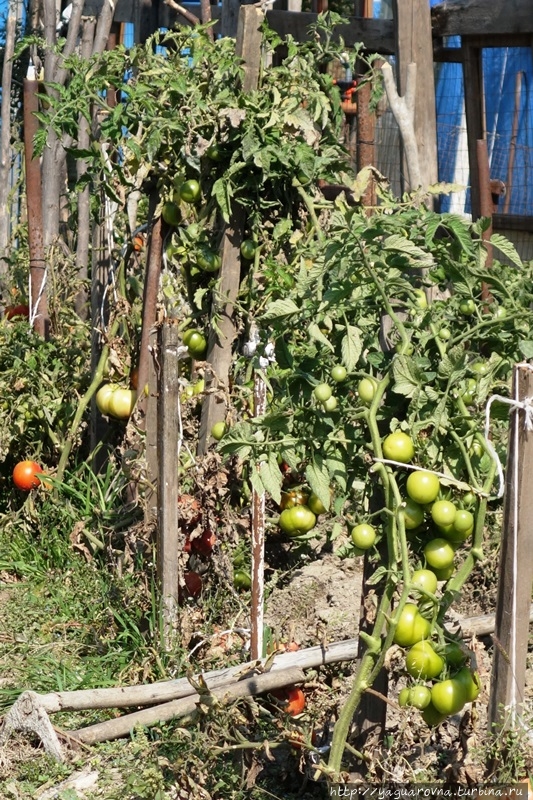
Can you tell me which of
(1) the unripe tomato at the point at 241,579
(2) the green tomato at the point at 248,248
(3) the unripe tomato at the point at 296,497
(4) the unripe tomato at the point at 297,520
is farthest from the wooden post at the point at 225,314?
(4) the unripe tomato at the point at 297,520

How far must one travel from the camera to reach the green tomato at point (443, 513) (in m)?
2.09

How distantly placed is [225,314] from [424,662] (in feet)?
6.85

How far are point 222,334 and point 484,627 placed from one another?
143 centimetres

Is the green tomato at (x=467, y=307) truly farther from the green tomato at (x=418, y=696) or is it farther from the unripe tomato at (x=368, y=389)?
the green tomato at (x=418, y=696)

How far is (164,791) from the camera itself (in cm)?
269

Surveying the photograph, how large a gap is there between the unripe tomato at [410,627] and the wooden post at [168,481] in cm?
142

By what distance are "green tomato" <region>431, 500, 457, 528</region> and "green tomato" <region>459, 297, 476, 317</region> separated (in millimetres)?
444

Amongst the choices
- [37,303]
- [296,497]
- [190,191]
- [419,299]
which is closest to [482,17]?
[190,191]

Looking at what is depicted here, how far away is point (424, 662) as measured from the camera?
2.10 m

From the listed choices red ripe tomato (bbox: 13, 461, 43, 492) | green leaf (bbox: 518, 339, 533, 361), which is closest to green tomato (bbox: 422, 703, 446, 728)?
green leaf (bbox: 518, 339, 533, 361)

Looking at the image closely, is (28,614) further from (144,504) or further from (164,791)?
(164,791)

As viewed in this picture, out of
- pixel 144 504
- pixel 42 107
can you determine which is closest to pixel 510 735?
pixel 144 504

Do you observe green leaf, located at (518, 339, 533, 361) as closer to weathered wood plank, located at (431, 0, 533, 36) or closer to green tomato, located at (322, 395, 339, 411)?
green tomato, located at (322, 395, 339, 411)

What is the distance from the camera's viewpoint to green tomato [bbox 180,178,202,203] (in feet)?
12.8
